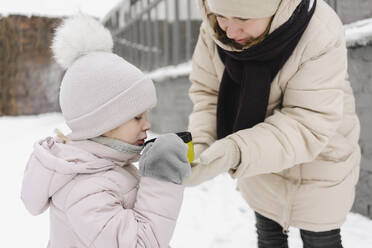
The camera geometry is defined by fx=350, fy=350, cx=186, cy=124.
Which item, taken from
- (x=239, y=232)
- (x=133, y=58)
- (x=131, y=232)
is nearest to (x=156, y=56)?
(x=133, y=58)

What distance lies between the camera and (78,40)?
115cm

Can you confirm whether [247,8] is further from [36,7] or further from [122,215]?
[36,7]

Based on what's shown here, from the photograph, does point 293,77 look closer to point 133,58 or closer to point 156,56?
→ point 156,56

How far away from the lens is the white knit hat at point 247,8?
3.84 ft

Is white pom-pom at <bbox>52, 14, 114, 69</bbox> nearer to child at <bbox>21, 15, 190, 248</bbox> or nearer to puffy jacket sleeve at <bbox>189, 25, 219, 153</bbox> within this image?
child at <bbox>21, 15, 190, 248</bbox>

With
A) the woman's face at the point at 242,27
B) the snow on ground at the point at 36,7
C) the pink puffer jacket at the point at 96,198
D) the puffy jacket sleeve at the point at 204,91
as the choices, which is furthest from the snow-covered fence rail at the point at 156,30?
the pink puffer jacket at the point at 96,198

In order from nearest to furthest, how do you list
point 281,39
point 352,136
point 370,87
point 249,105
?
point 281,39 < point 249,105 < point 352,136 < point 370,87

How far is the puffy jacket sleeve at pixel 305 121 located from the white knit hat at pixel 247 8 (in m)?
0.20

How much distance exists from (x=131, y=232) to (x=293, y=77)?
2.63ft

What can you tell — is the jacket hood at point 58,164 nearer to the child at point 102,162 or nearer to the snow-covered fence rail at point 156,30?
the child at point 102,162

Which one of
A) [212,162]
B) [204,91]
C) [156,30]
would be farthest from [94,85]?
[156,30]

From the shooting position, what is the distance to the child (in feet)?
3.26

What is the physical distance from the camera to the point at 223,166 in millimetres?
1164

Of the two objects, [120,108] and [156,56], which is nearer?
[120,108]
